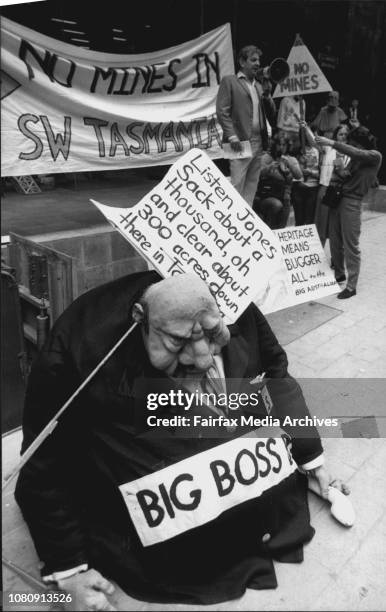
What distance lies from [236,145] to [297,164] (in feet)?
Answer: 3.70

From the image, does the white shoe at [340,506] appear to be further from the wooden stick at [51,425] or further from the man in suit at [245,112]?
the man in suit at [245,112]

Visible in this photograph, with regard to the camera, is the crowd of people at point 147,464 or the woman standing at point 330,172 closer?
the crowd of people at point 147,464

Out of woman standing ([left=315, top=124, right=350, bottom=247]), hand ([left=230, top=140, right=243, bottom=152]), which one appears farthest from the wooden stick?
woman standing ([left=315, top=124, right=350, bottom=247])

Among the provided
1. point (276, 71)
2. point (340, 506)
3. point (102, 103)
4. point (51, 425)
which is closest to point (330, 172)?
point (276, 71)

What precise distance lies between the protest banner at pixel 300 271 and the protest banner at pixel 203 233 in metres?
2.27

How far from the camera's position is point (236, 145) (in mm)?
5535

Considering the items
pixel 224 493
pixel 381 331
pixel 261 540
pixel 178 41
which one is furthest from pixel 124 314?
pixel 178 41

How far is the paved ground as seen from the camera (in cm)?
230

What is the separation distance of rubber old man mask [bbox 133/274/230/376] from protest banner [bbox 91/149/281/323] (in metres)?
0.40

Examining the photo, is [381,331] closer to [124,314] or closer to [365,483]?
[365,483]

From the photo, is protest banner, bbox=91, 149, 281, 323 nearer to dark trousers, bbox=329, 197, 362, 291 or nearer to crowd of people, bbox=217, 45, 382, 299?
crowd of people, bbox=217, 45, 382, 299

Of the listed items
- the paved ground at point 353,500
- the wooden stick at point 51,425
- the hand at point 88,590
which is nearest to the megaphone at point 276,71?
the paved ground at point 353,500

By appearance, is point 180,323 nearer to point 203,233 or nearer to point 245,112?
point 203,233

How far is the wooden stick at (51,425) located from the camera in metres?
1.99
